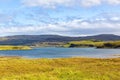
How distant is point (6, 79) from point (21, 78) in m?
1.62

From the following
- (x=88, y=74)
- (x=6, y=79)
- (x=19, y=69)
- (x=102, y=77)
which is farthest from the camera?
(x=19, y=69)

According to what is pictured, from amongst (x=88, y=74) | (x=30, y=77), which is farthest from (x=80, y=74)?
(x=30, y=77)

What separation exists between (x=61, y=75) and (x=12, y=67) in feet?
48.5

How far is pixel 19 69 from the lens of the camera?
4619cm

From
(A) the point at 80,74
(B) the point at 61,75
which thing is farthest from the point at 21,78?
(A) the point at 80,74

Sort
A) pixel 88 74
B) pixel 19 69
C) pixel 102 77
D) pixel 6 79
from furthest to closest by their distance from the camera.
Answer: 1. pixel 19 69
2. pixel 88 74
3. pixel 102 77
4. pixel 6 79

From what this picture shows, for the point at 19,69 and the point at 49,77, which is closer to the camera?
the point at 49,77

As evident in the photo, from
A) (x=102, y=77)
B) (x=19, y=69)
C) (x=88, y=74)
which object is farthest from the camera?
(x=19, y=69)

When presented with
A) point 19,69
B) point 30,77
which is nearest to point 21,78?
point 30,77

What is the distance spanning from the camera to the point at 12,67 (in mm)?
47906

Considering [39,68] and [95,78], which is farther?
[39,68]

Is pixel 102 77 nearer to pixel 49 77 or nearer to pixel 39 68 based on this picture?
pixel 49 77

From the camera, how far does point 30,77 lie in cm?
3291

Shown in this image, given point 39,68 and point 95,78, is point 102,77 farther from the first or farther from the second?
point 39,68
